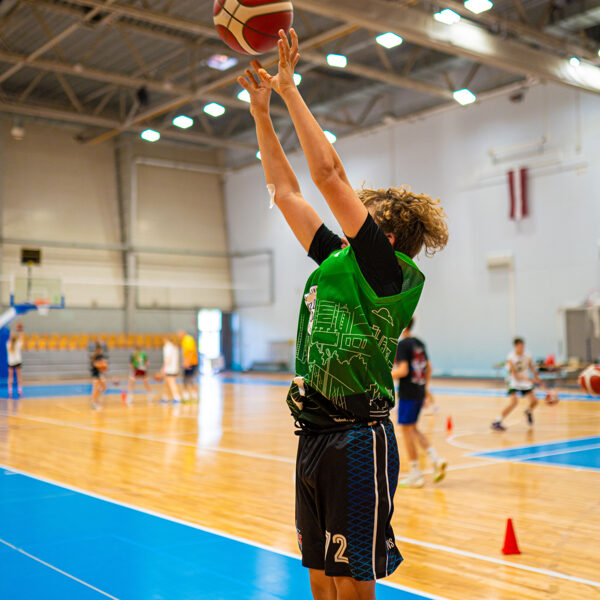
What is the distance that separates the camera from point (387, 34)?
14.7 meters

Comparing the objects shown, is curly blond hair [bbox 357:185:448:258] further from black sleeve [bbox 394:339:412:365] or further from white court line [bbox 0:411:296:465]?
white court line [bbox 0:411:296:465]

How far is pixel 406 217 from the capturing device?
2.24 metres

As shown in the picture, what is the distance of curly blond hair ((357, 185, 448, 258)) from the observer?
2242 millimetres

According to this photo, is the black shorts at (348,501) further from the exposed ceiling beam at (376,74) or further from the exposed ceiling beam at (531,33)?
the exposed ceiling beam at (376,74)

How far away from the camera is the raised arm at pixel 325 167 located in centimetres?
205

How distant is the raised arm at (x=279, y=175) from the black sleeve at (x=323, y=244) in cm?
2

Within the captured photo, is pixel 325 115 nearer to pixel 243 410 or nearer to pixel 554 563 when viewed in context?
pixel 243 410

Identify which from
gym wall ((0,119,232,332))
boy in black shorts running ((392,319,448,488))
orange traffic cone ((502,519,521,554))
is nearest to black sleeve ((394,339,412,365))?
boy in black shorts running ((392,319,448,488))

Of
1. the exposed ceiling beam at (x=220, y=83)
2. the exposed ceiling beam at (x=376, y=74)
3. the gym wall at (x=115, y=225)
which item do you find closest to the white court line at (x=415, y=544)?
the exposed ceiling beam at (x=220, y=83)

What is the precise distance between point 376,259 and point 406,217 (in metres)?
0.24

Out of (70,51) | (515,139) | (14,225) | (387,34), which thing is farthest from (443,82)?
(14,225)

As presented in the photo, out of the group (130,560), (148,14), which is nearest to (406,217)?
(130,560)

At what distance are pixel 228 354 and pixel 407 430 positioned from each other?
26564 mm

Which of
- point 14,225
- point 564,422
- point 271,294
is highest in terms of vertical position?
point 14,225
